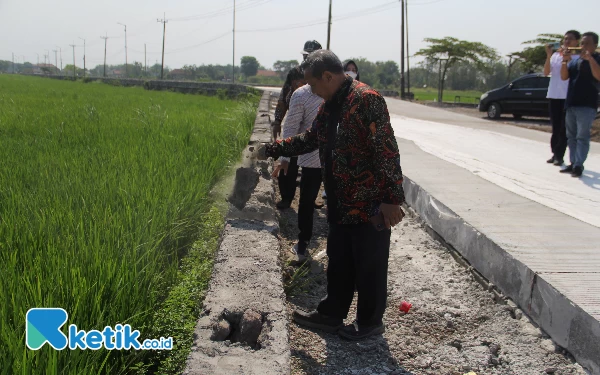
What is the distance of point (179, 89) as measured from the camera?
102 ft

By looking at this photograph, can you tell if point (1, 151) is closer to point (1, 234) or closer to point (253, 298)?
point (1, 234)

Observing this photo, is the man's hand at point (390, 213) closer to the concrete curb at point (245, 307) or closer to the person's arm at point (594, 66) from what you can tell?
the concrete curb at point (245, 307)

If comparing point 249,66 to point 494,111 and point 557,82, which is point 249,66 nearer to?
point 494,111

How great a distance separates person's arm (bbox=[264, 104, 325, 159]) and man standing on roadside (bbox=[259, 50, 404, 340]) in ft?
0.04

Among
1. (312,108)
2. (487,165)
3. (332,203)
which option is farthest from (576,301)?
(487,165)

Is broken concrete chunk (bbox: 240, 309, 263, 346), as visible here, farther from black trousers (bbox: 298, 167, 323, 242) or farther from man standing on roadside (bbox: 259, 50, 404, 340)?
black trousers (bbox: 298, 167, 323, 242)

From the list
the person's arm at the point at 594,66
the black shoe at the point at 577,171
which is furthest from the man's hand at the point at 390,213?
the black shoe at the point at 577,171

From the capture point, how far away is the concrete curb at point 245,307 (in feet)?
6.58

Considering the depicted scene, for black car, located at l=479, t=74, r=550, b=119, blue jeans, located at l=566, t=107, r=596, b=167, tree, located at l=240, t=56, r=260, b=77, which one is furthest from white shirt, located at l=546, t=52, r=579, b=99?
tree, located at l=240, t=56, r=260, b=77

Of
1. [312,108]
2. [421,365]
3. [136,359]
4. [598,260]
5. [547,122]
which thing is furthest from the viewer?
[547,122]

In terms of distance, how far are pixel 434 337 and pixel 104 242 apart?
1.78 m

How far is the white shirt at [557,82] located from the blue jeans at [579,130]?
42 cm

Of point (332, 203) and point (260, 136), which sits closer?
point (332, 203)

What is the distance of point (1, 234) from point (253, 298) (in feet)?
4.47
